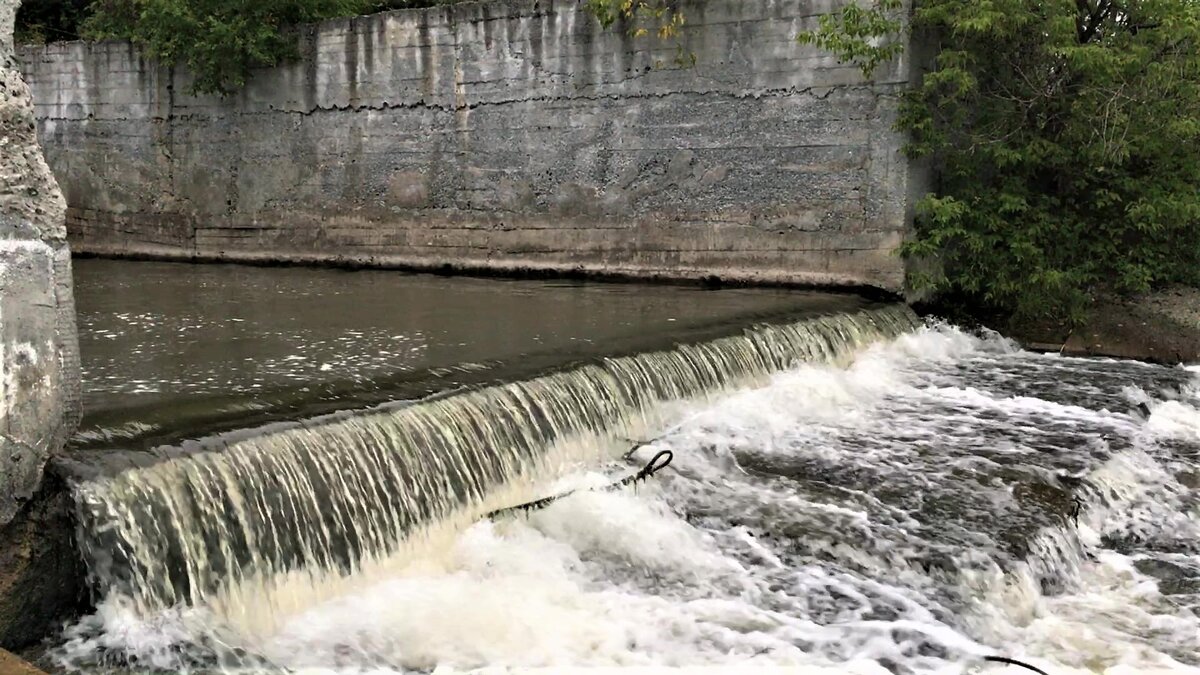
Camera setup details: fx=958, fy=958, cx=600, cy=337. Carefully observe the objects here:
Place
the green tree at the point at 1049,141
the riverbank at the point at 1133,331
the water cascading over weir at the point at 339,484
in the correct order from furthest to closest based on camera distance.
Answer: the riverbank at the point at 1133,331 < the green tree at the point at 1049,141 < the water cascading over weir at the point at 339,484

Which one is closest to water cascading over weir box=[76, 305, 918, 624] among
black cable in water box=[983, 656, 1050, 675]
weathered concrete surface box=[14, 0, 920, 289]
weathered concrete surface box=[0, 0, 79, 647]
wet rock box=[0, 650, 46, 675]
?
weathered concrete surface box=[0, 0, 79, 647]

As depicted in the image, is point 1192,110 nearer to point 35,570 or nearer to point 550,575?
point 550,575

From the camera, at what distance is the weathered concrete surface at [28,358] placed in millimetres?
3066

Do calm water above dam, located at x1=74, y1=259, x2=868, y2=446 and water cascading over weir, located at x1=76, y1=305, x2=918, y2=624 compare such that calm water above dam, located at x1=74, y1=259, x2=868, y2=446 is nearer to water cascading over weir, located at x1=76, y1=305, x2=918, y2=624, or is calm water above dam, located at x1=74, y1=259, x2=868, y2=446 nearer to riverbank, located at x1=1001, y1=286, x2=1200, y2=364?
water cascading over weir, located at x1=76, y1=305, x2=918, y2=624

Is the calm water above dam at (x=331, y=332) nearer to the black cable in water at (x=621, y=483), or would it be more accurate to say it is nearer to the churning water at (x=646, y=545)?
the churning water at (x=646, y=545)

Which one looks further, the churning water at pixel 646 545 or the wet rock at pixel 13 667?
the churning water at pixel 646 545

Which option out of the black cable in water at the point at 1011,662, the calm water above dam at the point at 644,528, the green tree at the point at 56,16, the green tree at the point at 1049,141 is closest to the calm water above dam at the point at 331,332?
the calm water above dam at the point at 644,528

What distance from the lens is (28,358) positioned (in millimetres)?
3154

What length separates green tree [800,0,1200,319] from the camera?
8.54 meters

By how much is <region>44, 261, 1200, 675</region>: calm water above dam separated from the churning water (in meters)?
0.01

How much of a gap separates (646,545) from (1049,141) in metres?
6.81

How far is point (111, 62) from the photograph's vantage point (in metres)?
13.4

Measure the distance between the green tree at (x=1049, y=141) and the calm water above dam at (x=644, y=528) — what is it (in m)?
2.40

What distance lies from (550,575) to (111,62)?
12.4 metres
